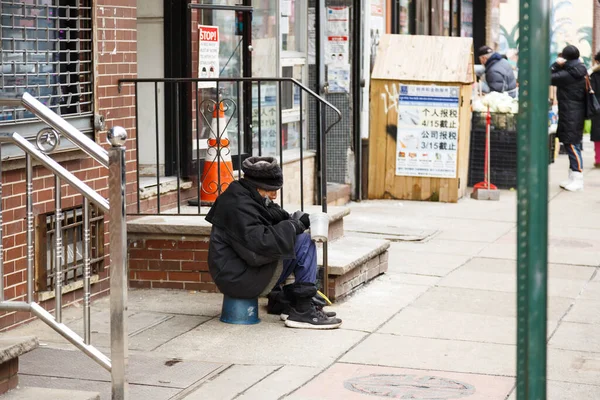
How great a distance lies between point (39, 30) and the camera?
675cm

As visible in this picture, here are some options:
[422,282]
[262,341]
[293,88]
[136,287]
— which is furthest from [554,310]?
[293,88]

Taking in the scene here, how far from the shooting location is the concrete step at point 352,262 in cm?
737

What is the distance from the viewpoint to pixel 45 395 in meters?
4.72

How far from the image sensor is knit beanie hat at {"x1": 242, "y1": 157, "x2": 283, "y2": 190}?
652 centimetres

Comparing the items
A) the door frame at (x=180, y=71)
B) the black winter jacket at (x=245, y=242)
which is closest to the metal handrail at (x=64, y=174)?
the black winter jacket at (x=245, y=242)

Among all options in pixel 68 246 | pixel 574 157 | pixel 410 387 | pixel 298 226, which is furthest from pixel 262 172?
pixel 574 157

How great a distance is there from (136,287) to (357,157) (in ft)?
16.1

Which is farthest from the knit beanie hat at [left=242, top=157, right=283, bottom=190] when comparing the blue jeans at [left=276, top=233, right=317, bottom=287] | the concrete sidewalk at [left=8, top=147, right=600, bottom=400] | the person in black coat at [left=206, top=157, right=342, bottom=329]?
the concrete sidewalk at [left=8, top=147, right=600, bottom=400]

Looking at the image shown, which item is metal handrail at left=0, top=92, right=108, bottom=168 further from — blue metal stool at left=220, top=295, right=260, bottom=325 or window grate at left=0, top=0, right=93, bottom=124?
blue metal stool at left=220, top=295, right=260, bottom=325

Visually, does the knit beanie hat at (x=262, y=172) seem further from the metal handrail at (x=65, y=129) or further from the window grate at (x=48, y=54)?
the metal handrail at (x=65, y=129)

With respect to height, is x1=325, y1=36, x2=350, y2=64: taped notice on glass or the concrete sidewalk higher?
x1=325, y1=36, x2=350, y2=64: taped notice on glass

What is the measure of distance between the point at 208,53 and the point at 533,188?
6135 mm

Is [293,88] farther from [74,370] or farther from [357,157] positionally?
[74,370]

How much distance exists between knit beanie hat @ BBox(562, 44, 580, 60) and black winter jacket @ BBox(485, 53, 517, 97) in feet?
5.19
